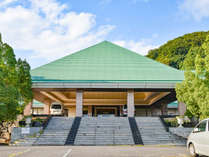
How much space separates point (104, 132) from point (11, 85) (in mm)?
8358

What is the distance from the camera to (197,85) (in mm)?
16344

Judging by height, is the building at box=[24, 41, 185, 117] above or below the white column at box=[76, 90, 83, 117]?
above

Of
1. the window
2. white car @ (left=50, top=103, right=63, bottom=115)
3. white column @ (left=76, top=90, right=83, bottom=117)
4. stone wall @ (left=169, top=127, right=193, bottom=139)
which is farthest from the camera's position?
white car @ (left=50, top=103, right=63, bottom=115)

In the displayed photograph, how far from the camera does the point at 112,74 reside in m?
27.4

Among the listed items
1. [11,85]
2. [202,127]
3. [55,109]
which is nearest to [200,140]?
[202,127]

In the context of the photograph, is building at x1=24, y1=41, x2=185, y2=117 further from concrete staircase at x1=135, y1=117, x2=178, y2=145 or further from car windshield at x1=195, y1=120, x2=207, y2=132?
car windshield at x1=195, y1=120, x2=207, y2=132

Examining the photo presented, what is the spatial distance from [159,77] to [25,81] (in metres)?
13.9

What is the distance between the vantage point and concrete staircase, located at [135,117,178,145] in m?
18.7

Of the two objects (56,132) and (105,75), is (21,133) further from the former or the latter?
(105,75)

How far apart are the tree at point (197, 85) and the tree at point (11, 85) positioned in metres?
12.6

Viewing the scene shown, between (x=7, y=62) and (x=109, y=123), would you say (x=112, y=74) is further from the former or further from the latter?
(x=7, y=62)

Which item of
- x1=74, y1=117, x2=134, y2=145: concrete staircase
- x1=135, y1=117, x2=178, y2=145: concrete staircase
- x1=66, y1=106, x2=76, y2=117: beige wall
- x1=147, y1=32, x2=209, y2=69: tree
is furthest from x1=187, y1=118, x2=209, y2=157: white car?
x1=147, y1=32, x2=209, y2=69: tree

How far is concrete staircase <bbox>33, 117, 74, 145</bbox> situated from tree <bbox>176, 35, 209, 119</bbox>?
31.5 ft

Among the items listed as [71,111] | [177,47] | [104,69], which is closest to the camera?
[104,69]
